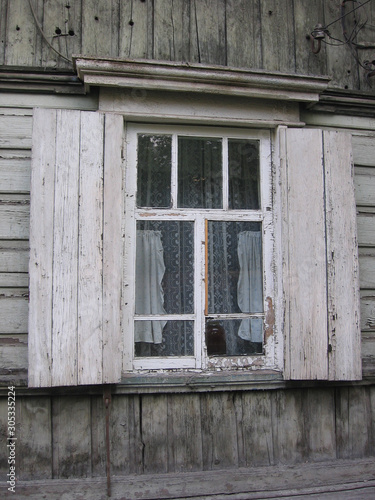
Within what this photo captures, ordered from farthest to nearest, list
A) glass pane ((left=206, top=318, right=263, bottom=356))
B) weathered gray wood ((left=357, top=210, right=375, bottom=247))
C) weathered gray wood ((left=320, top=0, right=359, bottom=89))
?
weathered gray wood ((left=320, top=0, right=359, bottom=89)) → weathered gray wood ((left=357, top=210, right=375, bottom=247)) → glass pane ((left=206, top=318, right=263, bottom=356))

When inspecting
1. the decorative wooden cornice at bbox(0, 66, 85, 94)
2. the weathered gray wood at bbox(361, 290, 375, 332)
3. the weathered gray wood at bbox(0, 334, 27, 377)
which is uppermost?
the decorative wooden cornice at bbox(0, 66, 85, 94)

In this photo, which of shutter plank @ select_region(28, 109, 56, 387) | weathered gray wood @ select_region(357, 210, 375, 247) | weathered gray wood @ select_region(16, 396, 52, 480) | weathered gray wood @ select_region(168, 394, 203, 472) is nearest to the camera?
shutter plank @ select_region(28, 109, 56, 387)

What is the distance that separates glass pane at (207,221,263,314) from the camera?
271cm

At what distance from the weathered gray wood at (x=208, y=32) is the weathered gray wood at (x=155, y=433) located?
7.03 feet

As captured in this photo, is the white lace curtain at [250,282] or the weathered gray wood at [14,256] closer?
the weathered gray wood at [14,256]

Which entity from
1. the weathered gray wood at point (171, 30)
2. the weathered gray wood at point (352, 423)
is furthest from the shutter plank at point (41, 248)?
the weathered gray wood at point (352, 423)

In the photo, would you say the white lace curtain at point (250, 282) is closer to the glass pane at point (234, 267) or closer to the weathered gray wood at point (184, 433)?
the glass pane at point (234, 267)

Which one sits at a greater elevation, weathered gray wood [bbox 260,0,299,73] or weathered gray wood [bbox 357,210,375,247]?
weathered gray wood [bbox 260,0,299,73]

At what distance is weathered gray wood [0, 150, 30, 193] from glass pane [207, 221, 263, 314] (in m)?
1.13

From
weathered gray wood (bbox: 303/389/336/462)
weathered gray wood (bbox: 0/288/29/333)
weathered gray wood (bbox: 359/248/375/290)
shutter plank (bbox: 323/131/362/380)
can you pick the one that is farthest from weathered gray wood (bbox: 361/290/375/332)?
weathered gray wood (bbox: 0/288/29/333)

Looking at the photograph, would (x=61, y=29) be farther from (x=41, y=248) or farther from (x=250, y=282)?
(x=250, y=282)

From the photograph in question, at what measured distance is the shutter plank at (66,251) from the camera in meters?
2.36

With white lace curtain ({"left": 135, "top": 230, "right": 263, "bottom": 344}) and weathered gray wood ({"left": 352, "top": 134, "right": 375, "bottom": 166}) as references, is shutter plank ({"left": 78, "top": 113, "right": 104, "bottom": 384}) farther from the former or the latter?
Answer: weathered gray wood ({"left": 352, "top": 134, "right": 375, "bottom": 166})

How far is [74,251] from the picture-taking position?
95.3 inches
